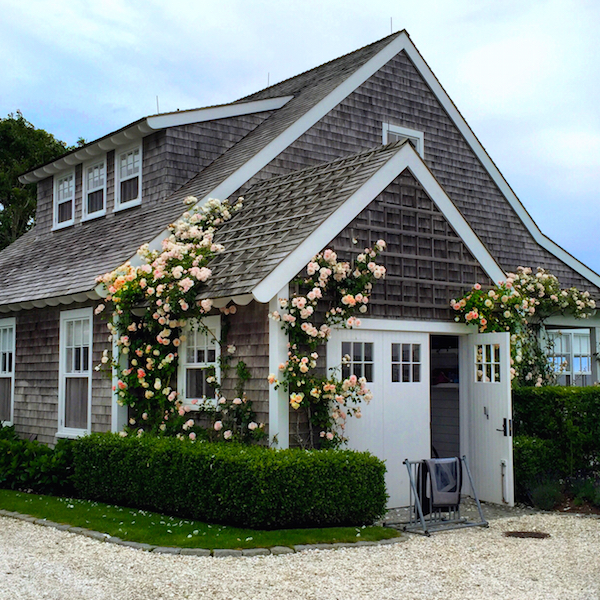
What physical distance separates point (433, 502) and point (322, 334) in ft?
7.94

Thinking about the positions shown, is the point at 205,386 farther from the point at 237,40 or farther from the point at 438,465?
the point at 237,40

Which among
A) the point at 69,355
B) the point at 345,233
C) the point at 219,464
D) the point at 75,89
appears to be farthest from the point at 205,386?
the point at 75,89

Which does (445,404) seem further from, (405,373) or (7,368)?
(7,368)

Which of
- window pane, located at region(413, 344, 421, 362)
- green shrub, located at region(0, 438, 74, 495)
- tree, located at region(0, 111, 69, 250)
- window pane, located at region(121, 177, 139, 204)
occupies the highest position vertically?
tree, located at region(0, 111, 69, 250)

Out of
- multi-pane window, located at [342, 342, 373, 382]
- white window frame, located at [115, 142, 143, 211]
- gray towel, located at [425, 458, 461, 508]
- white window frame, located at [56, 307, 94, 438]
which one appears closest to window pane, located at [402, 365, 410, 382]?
multi-pane window, located at [342, 342, 373, 382]

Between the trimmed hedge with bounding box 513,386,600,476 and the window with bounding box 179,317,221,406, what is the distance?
4.94 m

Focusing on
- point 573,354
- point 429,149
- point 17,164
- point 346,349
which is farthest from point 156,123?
point 17,164

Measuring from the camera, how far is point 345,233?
34.3ft

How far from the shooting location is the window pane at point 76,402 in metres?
13.3

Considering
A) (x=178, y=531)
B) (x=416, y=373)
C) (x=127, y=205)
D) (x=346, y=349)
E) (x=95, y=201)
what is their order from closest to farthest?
(x=178, y=531) < (x=346, y=349) < (x=416, y=373) < (x=127, y=205) < (x=95, y=201)

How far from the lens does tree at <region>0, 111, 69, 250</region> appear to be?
34219mm

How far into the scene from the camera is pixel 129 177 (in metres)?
15.3

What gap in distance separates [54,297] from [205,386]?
3.65 metres

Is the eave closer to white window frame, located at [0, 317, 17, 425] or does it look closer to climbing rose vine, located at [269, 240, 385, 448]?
white window frame, located at [0, 317, 17, 425]
